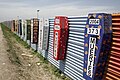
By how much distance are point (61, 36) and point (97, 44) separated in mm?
2928

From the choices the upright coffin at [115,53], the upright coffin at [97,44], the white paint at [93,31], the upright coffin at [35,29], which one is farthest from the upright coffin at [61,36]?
the upright coffin at [35,29]

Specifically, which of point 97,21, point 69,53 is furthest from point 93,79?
point 69,53

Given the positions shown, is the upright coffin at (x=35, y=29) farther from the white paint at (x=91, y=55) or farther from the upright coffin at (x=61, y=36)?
the white paint at (x=91, y=55)

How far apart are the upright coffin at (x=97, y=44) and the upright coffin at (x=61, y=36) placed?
7.59 feet

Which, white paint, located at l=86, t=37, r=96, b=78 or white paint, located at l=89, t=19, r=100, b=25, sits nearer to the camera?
white paint, located at l=89, t=19, r=100, b=25

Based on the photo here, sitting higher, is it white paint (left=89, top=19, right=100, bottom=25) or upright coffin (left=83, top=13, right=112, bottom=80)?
white paint (left=89, top=19, right=100, bottom=25)

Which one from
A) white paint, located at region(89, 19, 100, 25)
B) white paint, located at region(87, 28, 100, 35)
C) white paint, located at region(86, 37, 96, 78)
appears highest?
white paint, located at region(89, 19, 100, 25)

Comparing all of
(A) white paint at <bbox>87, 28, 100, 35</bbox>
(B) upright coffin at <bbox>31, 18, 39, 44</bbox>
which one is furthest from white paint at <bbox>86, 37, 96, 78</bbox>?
(B) upright coffin at <bbox>31, 18, 39, 44</bbox>

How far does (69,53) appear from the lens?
8242mm

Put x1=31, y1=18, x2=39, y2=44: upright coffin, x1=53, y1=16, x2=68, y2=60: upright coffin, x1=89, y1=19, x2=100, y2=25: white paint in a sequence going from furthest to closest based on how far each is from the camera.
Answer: x1=31, y1=18, x2=39, y2=44: upright coffin → x1=53, y1=16, x2=68, y2=60: upright coffin → x1=89, y1=19, x2=100, y2=25: white paint

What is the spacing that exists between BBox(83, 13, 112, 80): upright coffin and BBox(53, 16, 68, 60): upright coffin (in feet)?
7.59

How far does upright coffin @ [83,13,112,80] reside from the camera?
5234mm

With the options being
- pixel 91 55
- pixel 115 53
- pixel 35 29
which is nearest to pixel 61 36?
pixel 91 55

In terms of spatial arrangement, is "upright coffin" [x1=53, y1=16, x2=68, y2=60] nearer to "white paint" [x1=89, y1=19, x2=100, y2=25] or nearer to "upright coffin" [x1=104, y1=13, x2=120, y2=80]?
"white paint" [x1=89, y1=19, x2=100, y2=25]
